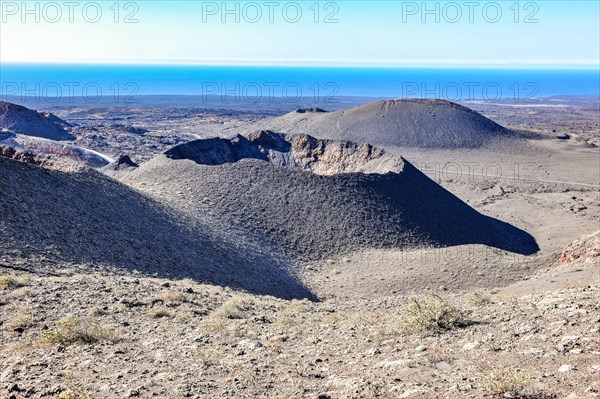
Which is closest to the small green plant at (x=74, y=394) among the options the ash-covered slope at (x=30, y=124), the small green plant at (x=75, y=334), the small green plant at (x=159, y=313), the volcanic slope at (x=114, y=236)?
the small green plant at (x=75, y=334)

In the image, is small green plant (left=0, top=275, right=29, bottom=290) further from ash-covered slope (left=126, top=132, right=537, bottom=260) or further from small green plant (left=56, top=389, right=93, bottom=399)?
ash-covered slope (left=126, top=132, right=537, bottom=260)

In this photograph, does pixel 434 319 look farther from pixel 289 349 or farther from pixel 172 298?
pixel 172 298

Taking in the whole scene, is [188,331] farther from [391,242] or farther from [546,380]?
[391,242]

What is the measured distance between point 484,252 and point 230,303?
1584 centimetres

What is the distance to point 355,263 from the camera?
26.4 m

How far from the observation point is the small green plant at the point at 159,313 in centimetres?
1269

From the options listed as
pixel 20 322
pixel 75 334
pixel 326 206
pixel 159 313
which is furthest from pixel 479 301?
pixel 326 206

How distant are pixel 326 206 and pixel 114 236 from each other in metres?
12.2

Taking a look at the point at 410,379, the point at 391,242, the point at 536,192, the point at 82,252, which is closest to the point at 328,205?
the point at 391,242

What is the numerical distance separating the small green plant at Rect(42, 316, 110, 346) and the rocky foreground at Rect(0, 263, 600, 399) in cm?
2

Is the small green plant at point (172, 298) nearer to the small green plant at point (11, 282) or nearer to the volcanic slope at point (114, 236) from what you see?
the small green plant at point (11, 282)

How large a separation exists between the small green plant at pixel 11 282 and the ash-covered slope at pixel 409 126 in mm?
59300

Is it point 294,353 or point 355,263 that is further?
point 355,263

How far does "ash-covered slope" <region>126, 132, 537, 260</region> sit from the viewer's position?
28500mm
